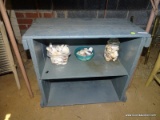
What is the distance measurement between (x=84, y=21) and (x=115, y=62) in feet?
1.66

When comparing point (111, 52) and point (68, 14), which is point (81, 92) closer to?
point (111, 52)

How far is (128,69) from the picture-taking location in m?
1.19

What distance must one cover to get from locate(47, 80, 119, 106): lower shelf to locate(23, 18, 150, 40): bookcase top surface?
2.59 ft

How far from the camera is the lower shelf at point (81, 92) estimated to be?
143 cm

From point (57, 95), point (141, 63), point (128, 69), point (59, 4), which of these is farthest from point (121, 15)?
point (57, 95)

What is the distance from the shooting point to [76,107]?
55.2 inches

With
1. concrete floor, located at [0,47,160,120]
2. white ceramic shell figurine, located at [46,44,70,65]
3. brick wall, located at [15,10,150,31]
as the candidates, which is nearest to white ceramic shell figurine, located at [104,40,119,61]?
white ceramic shell figurine, located at [46,44,70,65]

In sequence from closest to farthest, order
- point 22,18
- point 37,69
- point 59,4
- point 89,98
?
point 37,69, point 89,98, point 59,4, point 22,18

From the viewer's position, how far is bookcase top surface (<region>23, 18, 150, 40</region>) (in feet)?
2.98

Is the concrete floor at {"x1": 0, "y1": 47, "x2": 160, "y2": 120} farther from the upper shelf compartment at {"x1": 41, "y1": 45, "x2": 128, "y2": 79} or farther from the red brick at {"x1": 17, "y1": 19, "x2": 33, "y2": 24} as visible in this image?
the red brick at {"x1": 17, "y1": 19, "x2": 33, "y2": 24}

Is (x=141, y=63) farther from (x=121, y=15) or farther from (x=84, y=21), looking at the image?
(x=84, y=21)

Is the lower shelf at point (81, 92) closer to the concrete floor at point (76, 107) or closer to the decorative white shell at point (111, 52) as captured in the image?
the concrete floor at point (76, 107)

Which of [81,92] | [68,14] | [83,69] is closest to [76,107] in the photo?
[81,92]

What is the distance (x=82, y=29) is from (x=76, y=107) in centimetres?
84
